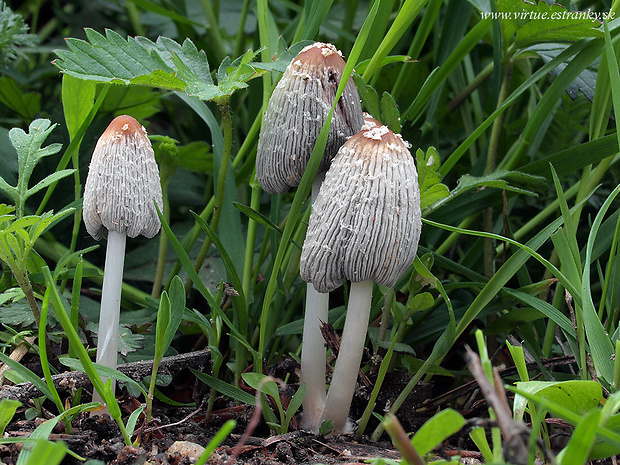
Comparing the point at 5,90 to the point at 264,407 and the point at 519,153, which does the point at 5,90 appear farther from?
the point at 519,153

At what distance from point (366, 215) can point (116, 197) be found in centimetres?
56

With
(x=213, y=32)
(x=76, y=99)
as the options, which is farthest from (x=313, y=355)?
(x=213, y=32)

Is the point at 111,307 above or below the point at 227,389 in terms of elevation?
above

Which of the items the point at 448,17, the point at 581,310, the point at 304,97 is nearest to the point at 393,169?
the point at 304,97

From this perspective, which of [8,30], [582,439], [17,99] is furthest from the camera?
[17,99]

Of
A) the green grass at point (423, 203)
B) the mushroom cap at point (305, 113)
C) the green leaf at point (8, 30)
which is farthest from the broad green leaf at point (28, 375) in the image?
the green leaf at point (8, 30)

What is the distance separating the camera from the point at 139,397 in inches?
61.8

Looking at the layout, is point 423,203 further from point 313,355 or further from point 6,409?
point 6,409

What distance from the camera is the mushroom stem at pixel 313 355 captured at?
4.96 ft

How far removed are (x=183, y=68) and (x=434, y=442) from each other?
99 cm

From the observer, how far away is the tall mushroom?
1376 mm

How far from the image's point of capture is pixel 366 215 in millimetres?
1254

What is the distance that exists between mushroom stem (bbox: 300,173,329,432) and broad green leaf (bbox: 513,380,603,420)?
0.54 metres

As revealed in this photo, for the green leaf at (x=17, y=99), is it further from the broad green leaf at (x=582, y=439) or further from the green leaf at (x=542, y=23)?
the broad green leaf at (x=582, y=439)
